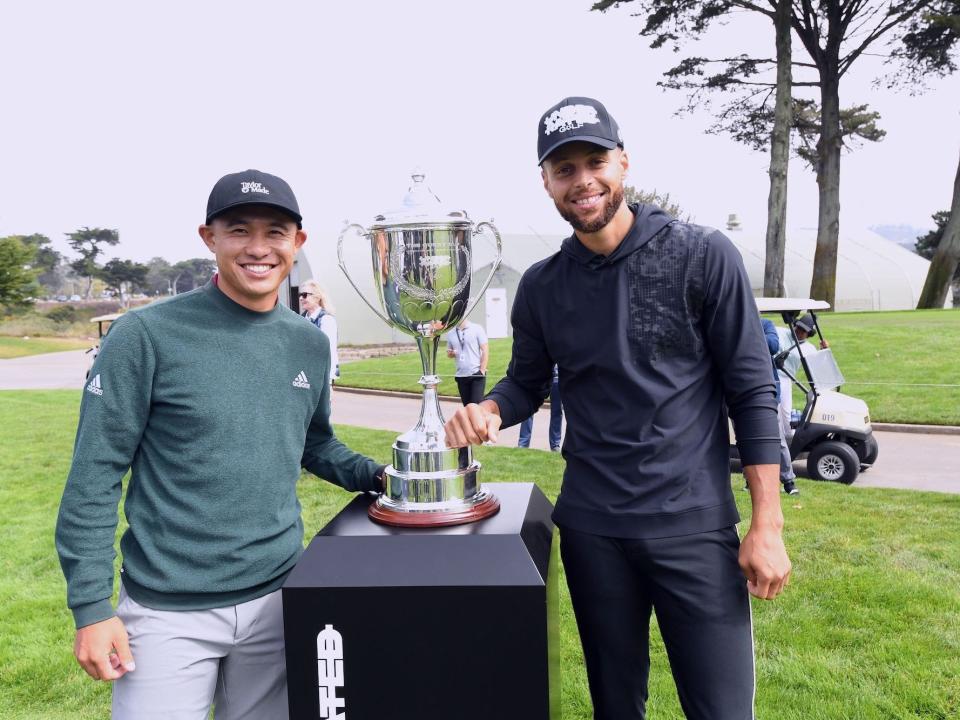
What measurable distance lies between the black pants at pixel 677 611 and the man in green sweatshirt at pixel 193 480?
773mm

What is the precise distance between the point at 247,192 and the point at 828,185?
70.0 feet

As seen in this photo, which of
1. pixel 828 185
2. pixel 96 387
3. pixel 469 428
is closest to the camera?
pixel 96 387

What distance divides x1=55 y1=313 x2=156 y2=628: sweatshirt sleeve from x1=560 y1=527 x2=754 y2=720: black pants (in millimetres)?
1067

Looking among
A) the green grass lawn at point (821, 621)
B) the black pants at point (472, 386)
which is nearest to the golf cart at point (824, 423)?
the green grass lawn at point (821, 621)

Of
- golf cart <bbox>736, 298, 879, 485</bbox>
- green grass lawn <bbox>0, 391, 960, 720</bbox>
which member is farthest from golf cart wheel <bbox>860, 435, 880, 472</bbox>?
green grass lawn <bbox>0, 391, 960, 720</bbox>

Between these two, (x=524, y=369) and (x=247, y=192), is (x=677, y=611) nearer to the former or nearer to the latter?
(x=524, y=369)

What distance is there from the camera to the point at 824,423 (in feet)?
22.3

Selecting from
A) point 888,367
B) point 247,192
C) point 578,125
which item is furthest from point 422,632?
point 888,367

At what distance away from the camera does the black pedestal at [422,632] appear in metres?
1.67

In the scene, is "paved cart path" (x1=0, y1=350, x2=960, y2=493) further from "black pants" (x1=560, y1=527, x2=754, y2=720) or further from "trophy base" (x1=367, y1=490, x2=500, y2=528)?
"trophy base" (x1=367, y1=490, x2=500, y2=528)

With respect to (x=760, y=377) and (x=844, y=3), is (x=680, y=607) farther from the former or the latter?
(x=844, y=3)

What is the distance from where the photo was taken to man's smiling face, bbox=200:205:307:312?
1805 millimetres

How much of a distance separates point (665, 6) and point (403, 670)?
18.3m

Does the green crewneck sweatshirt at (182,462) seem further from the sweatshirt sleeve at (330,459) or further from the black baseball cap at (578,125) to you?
the black baseball cap at (578,125)
